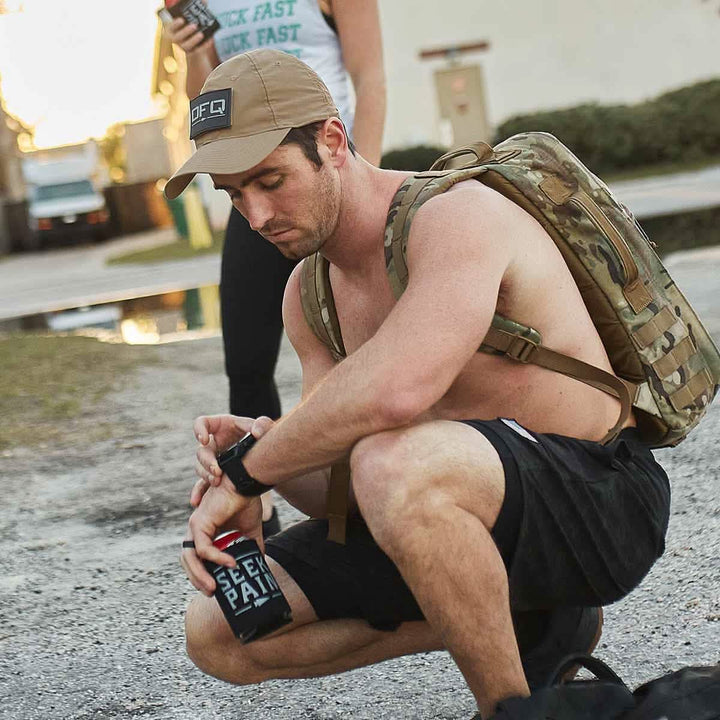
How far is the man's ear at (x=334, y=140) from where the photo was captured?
259 cm

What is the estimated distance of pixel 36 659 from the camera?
3.55 m

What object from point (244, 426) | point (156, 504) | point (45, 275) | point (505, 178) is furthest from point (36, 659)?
point (45, 275)

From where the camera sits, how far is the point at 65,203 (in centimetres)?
3447

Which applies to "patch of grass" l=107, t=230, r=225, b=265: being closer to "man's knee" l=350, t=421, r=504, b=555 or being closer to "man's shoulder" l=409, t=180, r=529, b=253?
"man's shoulder" l=409, t=180, r=529, b=253

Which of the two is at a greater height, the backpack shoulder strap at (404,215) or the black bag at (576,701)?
the backpack shoulder strap at (404,215)

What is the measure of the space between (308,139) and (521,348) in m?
0.59

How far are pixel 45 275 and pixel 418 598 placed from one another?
2203 centimetres

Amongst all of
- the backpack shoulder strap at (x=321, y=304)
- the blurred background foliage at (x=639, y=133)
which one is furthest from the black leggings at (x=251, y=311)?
the blurred background foliage at (x=639, y=133)

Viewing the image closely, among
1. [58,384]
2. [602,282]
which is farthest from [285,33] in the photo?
[58,384]

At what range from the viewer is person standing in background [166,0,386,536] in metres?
3.92

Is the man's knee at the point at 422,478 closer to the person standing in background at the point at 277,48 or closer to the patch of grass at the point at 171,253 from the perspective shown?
the person standing in background at the point at 277,48

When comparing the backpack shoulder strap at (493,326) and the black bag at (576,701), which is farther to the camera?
the backpack shoulder strap at (493,326)

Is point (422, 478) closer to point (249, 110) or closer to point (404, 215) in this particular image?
point (404, 215)

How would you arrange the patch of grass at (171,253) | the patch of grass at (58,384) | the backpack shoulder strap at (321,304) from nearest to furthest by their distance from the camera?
1. the backpack shoulder strap at (321,304)
2. the patch of grass at (58,384)
3. the patch of grass at (171,253)
